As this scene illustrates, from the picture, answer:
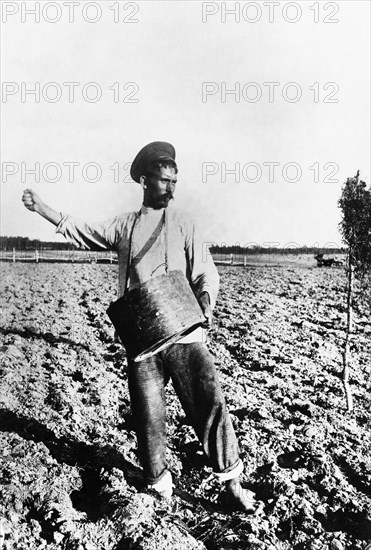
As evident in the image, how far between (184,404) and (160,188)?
1.11 metres

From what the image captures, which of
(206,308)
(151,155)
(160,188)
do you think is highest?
(151,155)

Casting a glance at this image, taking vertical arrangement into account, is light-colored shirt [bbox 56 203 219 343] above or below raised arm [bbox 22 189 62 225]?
below

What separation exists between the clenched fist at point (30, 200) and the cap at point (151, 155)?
0.54 meters

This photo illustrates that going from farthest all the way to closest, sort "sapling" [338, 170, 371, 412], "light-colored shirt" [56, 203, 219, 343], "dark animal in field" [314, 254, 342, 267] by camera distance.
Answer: "dark animal in field" [314, 254, 342, 267]
"sapling" [338, 170, 371, 412]
"light-colored shirt" [56, 203, 219, 343]

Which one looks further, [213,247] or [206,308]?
[213,247]

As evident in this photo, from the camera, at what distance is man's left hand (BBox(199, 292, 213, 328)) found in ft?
7.84

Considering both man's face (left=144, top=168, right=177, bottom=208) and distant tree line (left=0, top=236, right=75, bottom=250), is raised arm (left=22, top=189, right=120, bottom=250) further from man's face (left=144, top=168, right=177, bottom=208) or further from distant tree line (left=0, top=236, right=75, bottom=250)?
distant tree line (left=0, top=236, right=75, bottom=250)

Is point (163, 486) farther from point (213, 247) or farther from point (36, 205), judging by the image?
point (213, 247)

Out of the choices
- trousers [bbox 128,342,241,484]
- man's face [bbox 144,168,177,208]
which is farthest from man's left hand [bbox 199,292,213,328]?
man's face [bbox 144,168,177,208]

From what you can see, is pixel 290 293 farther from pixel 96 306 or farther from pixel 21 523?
pixel 21 523

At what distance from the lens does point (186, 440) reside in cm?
300

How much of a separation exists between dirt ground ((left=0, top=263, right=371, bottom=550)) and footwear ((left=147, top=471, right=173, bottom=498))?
39 mm

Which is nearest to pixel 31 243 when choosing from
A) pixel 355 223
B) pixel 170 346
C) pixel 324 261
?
pixel 355 223

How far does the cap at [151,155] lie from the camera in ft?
8.18
